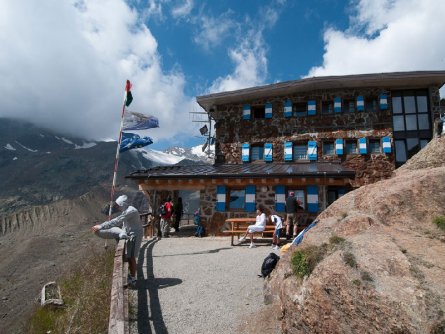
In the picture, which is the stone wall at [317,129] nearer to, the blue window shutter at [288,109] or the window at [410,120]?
the blue window shutter at [288,109]

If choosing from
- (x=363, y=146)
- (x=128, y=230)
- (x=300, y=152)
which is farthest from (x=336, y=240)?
(x=300, y=152)

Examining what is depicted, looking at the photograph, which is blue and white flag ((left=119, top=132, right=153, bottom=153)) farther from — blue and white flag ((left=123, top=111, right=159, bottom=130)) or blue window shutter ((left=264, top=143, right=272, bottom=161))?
blue window shutter ((left=264, top=143, right=272, bottom=161))

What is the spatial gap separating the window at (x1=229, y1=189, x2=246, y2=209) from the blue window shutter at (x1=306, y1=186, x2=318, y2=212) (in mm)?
2789

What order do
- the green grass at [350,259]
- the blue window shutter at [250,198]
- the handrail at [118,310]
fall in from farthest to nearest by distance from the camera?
the blue window shutter at [250,198] → the green grass at [350,259] → the handrail at [118,310]

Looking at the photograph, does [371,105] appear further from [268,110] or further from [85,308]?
[85,308]

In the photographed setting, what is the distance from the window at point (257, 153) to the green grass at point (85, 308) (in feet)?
36.0

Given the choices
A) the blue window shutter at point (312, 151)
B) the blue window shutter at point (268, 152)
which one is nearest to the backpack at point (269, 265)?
the blue window shutter at point (312, 151)

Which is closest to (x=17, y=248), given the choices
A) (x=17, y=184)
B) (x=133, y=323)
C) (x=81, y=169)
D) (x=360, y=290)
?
(x=133, y=323)

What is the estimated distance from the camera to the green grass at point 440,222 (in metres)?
4.65

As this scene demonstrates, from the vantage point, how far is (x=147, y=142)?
41.9 feet

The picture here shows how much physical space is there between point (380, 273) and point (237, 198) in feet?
37.1

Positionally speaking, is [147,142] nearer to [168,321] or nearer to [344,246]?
[168,321]

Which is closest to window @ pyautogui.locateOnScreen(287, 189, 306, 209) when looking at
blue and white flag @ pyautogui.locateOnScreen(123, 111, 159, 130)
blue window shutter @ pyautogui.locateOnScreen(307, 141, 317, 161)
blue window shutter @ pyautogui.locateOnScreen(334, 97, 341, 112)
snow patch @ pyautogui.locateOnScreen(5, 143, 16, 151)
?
blue window shutter @ pyautogui.locateOnScreen(307, 141, 317, 161)

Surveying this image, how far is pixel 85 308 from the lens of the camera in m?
6.33
